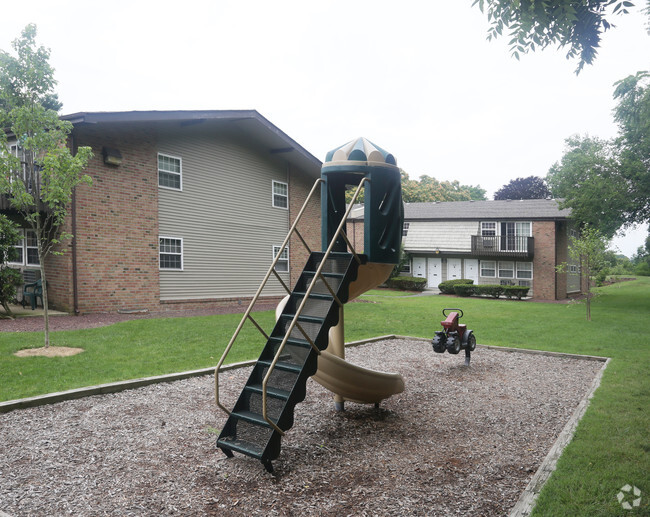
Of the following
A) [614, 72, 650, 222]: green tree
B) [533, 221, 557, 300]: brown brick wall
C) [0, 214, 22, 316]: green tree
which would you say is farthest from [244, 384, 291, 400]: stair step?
[533, 221, 557, 300]: brown brick wall

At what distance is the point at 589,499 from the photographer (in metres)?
3.58

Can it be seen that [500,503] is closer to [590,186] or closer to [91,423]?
[91,423]

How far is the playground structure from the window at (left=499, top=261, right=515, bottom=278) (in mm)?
27411

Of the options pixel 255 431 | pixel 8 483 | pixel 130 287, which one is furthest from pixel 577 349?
pixel 130 287

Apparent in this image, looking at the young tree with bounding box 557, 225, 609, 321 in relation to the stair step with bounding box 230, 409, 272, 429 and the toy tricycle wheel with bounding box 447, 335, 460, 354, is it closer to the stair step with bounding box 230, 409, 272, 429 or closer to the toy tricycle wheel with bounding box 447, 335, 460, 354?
the toy tricycle wheel with bounding box 447, 335, 460, 354

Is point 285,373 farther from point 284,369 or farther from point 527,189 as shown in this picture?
point 527,189

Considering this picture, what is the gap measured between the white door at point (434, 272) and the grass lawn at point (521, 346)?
14285 millimetres

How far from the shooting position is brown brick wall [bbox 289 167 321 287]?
21.2m

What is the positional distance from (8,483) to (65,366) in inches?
166

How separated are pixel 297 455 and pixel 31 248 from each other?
15.5 meters

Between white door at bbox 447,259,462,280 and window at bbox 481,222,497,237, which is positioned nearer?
window at bbox 481,222,497,237

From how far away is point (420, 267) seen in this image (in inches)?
1357

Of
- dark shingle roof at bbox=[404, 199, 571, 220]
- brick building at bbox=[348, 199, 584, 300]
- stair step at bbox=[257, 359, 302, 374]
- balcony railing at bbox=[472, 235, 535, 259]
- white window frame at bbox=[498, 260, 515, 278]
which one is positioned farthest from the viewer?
white window frame at bbox=[498, 260, 515, 278]

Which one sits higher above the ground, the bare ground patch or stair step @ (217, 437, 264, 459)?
stair step @ (217, 437, 264, 459)
